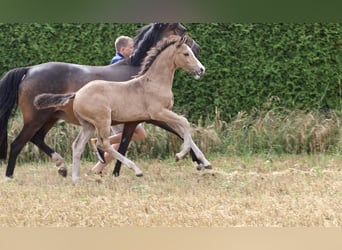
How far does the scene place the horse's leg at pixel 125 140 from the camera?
17.2 ft

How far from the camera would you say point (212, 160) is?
5555 mm

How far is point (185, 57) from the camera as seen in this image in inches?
198

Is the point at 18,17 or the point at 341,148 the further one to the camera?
the point at 341,148

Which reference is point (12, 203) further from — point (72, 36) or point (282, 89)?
point (282, 89)

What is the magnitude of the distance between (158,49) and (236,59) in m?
1.58

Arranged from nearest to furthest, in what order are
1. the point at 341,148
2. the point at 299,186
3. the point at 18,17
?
1. the point at 18,17
2. the point at 299,186
3. the point at 341,148

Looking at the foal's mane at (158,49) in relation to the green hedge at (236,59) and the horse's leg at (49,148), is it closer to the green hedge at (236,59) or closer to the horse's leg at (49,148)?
the horse's leg at (49,148)

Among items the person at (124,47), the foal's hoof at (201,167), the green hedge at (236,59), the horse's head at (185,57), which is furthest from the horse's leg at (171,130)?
the green hedge at (236,59)

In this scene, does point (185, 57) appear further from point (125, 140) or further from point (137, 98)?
point (125, 140)

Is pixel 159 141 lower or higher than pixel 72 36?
lower

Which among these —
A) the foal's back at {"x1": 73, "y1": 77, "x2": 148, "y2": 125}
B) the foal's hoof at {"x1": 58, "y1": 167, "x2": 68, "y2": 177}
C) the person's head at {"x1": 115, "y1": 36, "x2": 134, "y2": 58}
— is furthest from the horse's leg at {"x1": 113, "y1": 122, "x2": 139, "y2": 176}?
the person's head at {"x1": 115, "y1": 36, "x2": 134, "y2": 58}

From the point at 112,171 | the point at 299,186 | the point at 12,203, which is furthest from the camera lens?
the point at 112,171

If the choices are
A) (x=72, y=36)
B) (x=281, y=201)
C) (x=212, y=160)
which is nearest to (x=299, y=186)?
(x=281, y=201)

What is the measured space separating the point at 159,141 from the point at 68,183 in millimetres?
1264
